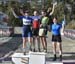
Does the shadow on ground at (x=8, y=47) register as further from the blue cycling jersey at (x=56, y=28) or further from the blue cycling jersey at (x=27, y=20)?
the blue cycling jersey at (x=56, y=28)

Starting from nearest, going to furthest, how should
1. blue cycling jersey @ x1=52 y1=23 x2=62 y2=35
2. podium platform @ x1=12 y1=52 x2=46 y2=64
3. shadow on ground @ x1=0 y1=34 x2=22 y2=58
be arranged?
1. podium platform @ x1=12 y1=52 x2=46 y2=64
2. blue cycling jersey @ x1=52 y1=23 x2=62 y2=35
3. shadow on ground @ x1=0 y1=34 x2=22 y2=58

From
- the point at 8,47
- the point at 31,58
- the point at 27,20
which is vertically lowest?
the point at 8,47

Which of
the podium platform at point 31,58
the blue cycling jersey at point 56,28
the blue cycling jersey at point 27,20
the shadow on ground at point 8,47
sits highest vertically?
the blue cycling jersey at point 27,20

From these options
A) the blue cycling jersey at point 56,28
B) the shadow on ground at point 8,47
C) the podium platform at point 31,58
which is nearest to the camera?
the podium platform at point 31,58

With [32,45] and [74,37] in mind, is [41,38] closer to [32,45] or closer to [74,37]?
[32,45]

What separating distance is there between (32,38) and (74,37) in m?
16.6

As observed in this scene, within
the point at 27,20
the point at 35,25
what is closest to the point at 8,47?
the point at 35,25

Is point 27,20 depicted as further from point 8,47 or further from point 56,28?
point 8,47

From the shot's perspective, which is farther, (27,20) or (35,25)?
(35,25)

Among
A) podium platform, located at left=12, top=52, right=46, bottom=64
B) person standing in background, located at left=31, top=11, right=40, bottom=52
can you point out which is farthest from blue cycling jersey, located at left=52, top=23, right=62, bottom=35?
podium platform, located at left=12, top=52, right=46, bottom=64

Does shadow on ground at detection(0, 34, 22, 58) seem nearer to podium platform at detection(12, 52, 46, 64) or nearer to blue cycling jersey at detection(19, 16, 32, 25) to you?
blue cycling jersey at detection(19, 16, 32, 25)

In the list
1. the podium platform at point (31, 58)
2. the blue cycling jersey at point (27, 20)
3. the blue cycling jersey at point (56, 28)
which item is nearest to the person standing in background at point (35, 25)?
the blue cycling jersey at point (27, 20)

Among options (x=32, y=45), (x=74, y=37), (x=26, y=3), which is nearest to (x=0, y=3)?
(x=26, y=3)

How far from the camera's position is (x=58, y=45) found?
45.4ft
